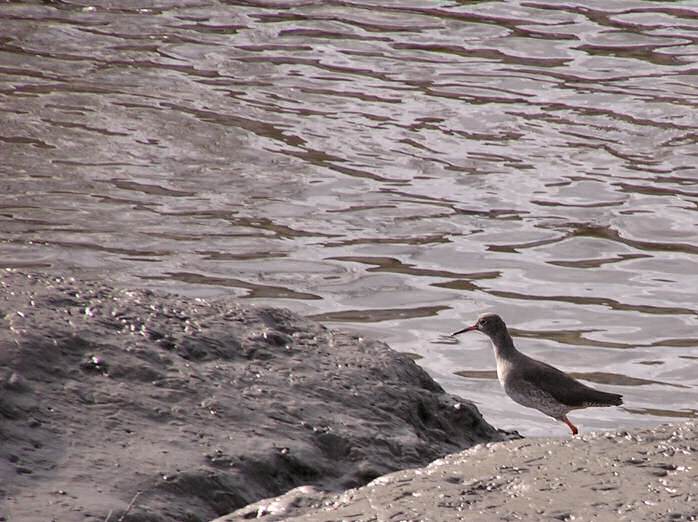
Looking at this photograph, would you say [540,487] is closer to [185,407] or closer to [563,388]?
[185,407]

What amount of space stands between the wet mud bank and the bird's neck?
2457mm

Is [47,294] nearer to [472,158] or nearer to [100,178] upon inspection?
[100,178]

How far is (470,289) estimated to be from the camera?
1123cm

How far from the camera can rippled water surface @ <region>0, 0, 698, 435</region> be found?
35.6 ft

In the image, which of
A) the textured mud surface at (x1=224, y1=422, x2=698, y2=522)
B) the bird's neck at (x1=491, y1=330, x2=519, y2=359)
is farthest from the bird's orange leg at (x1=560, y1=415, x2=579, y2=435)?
the textured mud surface at (x1=224, y1=422, x2=698, y2=522)

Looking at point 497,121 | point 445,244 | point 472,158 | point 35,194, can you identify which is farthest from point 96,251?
point 497,121

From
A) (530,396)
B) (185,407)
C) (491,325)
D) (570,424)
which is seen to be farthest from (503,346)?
(185,407)

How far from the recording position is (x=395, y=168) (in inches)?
535

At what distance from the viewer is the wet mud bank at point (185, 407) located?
5.32 m

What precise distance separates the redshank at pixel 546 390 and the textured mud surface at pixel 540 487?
341 cm

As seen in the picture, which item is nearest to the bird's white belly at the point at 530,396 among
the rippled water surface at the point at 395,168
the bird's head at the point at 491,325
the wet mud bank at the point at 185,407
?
the bird's head at the point at 491,325

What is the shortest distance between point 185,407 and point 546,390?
3.48 metres

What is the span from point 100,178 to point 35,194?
0.66 metres

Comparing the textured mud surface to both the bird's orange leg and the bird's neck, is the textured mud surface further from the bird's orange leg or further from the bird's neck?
the bird's neck
